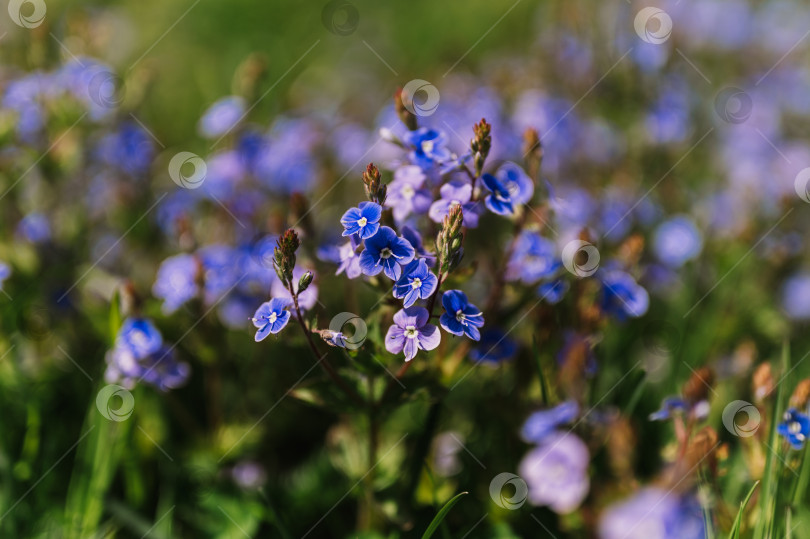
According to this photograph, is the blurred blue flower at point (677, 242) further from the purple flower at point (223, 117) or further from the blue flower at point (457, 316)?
the purple flower at point (223, 117)

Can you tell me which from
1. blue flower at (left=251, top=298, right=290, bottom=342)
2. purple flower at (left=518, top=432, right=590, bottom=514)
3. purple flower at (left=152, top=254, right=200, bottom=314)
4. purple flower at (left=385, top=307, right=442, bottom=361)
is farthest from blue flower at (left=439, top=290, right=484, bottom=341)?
purple flower at (left=152, top=254, right=200, bottom=314)

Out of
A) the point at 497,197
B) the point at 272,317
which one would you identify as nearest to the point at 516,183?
the point at 497,197

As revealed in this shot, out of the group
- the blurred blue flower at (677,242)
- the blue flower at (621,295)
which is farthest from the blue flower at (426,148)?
the blurred blue flower at (677,242)

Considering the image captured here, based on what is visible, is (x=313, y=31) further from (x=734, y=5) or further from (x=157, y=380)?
(x=157, y=380)

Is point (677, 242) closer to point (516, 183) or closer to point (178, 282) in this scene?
point (516, 183)

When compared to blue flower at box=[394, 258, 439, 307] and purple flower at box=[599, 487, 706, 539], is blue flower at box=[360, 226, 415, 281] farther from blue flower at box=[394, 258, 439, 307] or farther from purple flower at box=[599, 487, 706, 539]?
purple flower at box=[599, 487, 706, 539]
